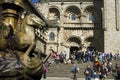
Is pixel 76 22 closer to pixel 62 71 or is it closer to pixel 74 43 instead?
pixel 74 43

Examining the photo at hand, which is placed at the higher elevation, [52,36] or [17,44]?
[17,44]

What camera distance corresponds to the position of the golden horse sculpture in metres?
6.25

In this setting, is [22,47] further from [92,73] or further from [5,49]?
[92,73]

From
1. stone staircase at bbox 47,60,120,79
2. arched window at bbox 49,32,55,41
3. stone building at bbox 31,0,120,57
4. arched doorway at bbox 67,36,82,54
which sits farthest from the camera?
arched doorway at bbox 67,36,82,54

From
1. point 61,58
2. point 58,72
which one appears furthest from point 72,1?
point 58,72

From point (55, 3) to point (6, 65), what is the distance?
47.5m

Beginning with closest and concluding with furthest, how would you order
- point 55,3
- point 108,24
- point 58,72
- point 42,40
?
point 58,72
point 108,24
point 42,40
point 55,3

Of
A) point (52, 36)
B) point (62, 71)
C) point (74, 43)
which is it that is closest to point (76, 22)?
point (74, 43)

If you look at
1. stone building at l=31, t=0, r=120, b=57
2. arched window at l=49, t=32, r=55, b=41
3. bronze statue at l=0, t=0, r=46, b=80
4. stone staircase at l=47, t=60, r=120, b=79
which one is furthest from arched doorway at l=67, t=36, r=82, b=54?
bronze statue at l=0, t=0, r=46, b=80

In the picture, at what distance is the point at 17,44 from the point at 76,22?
153ft

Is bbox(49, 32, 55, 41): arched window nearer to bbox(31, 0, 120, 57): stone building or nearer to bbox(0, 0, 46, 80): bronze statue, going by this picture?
bbox(31, 0, 120, 57): stone building

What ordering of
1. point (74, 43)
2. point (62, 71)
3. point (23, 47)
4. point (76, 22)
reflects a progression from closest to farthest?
1. point (23, 47)
2. point (62, 71)
3. point (74, 43)
4. point (76, 22)

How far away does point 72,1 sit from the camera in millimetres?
53500

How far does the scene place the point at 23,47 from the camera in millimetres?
6551
